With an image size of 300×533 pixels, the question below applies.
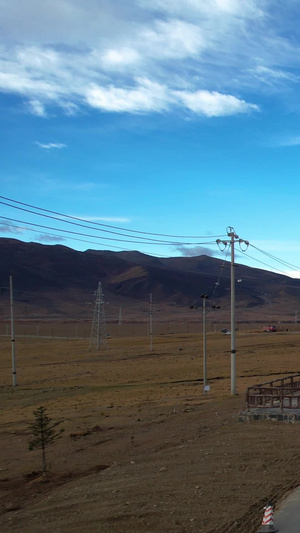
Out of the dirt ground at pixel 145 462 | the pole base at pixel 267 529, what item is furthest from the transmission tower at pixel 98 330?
the pole base at pixel 267 529

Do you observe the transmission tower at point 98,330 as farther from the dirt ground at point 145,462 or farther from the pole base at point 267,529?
the pole base at point 267,529

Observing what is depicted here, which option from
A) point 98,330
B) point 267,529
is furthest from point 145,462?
point 98,330

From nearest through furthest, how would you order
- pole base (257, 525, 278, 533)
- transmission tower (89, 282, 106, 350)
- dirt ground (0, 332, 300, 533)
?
pole base (257, 525, 278, 533)
dirt ground (0, 332, 300, 533)
transmission tower (89, 282, 106, 350)

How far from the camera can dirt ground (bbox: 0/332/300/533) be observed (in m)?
9.80

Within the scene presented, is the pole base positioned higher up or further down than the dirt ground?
higher up

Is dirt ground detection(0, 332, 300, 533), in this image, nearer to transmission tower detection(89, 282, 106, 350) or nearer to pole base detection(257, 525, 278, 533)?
pole base detection(257, 525, 278, 533)

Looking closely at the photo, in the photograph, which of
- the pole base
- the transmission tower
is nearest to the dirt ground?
the pole base

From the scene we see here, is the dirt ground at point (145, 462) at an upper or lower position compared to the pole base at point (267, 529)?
lower

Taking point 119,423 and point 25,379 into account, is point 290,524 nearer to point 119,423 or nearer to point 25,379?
point 119,423

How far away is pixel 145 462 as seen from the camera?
14164 mm

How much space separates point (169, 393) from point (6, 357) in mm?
38247

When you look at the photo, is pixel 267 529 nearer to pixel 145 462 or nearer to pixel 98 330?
pixel 145 462

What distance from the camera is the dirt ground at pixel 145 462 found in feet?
32.1

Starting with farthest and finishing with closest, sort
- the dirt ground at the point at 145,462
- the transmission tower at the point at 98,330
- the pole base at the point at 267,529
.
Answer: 1. the transmission tower at the point at 98,330
2. the dirt ground at the point at 145,462
3. the pole base at the point at 267,529
